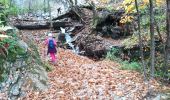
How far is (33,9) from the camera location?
57.2m

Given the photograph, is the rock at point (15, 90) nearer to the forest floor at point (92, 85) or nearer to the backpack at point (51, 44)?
the forest floor at point (92, 85)

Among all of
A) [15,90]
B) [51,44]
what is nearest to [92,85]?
[15,90]

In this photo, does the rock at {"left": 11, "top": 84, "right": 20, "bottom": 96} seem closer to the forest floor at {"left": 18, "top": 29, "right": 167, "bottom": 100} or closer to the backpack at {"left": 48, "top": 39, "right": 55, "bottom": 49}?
the forest floor at {"left": 18, "top": 29, "right": 167, "bottom": 100}

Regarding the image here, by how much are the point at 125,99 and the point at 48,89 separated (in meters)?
2.47

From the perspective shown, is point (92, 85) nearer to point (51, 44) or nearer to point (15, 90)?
point (15, 90)

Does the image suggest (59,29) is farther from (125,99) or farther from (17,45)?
(125,99)

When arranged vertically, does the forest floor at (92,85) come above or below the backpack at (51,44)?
below

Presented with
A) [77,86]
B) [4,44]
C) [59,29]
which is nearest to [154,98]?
[77,86]

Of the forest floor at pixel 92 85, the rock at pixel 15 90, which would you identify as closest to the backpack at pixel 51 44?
the forest floor at pixel 92 85

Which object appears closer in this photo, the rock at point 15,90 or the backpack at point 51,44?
the rock at point 15,90

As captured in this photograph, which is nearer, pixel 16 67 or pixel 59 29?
pixel 16 67

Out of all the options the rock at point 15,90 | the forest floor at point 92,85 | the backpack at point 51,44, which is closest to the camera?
the forest floor at point 92,85

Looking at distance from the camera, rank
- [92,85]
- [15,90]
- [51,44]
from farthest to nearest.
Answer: [51,44]
[92,85]
[15,90]

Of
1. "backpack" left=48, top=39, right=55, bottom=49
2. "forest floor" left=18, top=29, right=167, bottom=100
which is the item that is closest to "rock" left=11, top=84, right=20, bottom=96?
"forest floor" left=18, top=29, right=167, bottom=100
